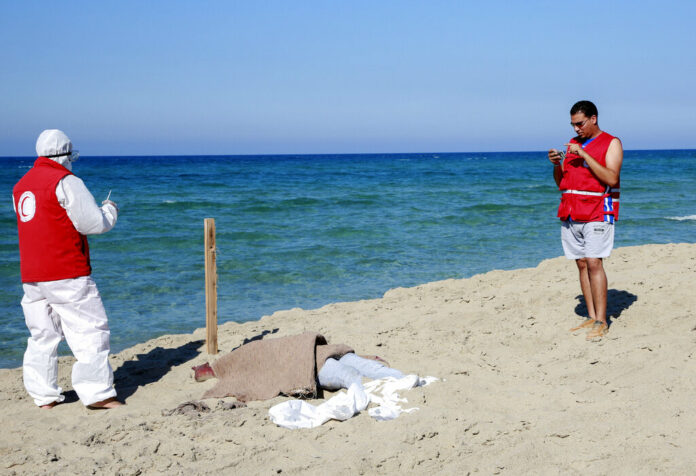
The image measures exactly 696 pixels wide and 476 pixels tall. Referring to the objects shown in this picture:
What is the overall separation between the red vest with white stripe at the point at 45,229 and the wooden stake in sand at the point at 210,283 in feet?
4.22

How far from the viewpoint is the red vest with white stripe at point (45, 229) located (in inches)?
159

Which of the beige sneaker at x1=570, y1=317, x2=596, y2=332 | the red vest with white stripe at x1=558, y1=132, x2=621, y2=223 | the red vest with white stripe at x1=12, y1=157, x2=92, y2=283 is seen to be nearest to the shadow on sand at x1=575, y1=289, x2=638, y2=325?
the beige sneaker at x1=570, y1=317, x2=596, y2=332

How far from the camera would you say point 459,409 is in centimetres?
380

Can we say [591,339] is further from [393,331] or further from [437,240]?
[437,240]

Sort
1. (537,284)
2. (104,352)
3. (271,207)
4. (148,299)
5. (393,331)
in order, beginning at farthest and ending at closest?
(271,207) < (148,299) < (537,284) < (393,331) < (104,352)

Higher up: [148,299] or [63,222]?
[63,222]

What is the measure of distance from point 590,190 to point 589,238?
0.37 meters

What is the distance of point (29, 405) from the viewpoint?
14.5ft

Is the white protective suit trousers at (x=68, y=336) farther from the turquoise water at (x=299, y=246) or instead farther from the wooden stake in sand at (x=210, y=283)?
the turquoise water at (x=299, y=246)

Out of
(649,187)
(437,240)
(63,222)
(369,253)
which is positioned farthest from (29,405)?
(649,187)

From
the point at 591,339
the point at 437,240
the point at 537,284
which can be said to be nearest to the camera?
the point at 591,339

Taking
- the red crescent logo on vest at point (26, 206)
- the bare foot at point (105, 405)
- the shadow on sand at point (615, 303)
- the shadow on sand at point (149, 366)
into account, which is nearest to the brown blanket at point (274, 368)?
the bare foot at point (105, 405)

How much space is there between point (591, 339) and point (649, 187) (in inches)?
963

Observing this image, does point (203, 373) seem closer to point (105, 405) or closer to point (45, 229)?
point (105, 405)
